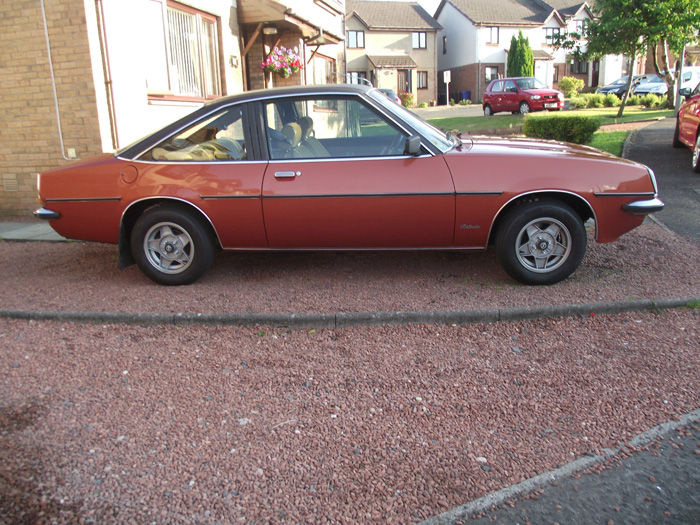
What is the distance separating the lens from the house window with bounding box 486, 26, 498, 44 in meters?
49.3

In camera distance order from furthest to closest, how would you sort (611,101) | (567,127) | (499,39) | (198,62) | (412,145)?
(499,39)
(611,101)
(567,127)
(198,62)
(412,145)

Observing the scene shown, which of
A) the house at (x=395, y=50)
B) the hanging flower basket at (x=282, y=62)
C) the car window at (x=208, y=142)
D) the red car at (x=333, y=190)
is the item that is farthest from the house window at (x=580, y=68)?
the car window at (x=208, y=142)

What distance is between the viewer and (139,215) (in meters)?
5.26

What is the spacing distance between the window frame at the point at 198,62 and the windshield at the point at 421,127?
522 centimetres

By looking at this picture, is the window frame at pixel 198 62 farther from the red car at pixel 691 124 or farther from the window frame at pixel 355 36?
the window frame at pixel 355 36

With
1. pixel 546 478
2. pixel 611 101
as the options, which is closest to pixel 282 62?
pixel 546 478

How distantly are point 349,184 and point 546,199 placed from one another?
1605 millimetres

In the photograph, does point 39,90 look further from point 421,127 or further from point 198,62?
point 421,127

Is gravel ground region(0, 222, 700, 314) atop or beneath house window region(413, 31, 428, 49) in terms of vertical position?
beneath

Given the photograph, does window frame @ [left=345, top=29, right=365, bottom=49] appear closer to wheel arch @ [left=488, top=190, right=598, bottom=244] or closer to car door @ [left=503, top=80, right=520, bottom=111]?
car door @ [left=503, top=80, right=520, bottom=111]

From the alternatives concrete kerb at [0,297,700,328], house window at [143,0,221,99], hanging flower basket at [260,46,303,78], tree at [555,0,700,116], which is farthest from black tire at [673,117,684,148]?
house window at [143,0,221,99]

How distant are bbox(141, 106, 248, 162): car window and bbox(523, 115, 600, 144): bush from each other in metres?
8.20

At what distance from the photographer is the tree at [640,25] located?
19062 mm

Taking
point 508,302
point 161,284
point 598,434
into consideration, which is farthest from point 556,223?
point 161,284
